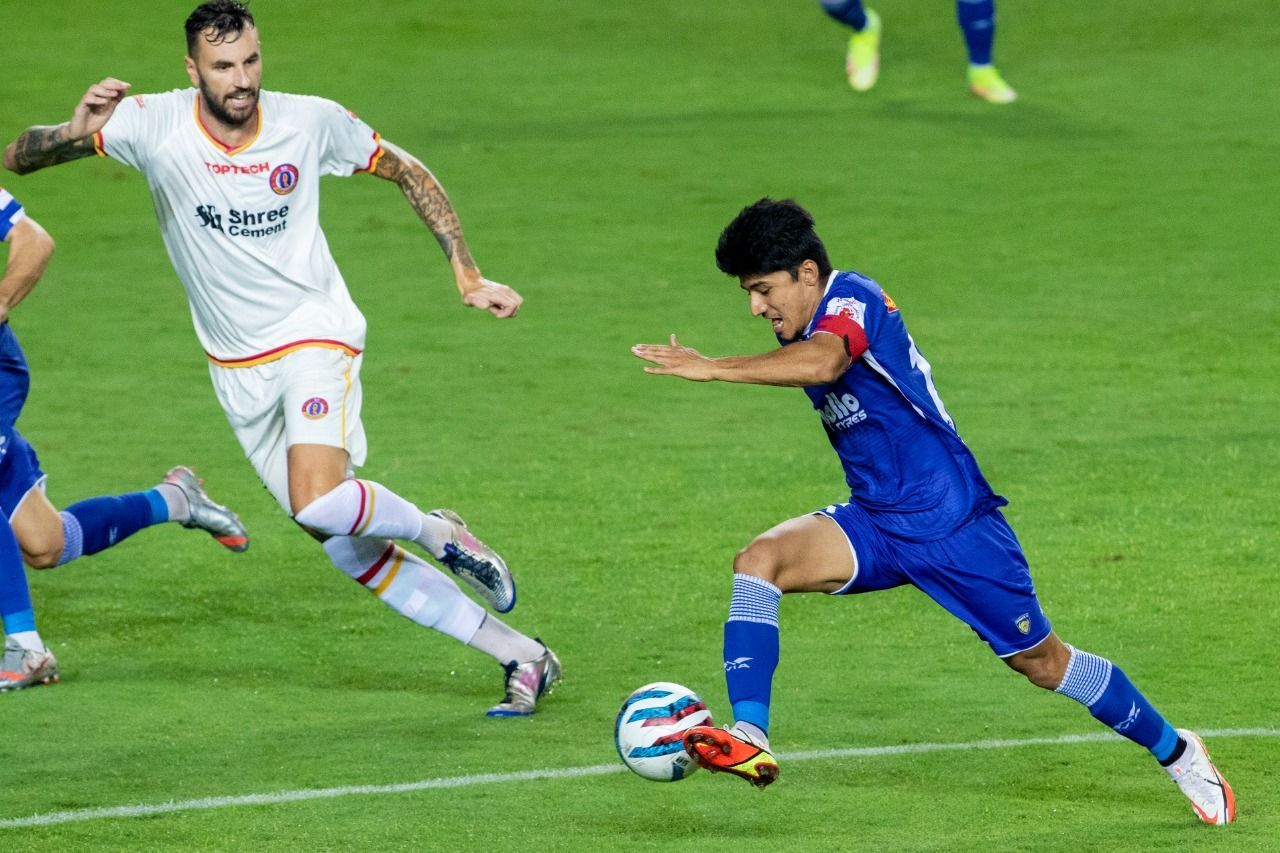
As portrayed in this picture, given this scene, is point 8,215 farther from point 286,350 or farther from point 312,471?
point 312,471

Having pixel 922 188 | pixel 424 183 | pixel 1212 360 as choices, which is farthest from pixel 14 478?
pixel 922 188

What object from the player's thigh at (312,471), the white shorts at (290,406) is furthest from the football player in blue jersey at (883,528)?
the white shorts at (290,406)

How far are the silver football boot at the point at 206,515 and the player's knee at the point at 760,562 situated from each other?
2984 millimetres

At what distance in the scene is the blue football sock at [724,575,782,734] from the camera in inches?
217

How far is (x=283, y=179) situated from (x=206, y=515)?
180cm

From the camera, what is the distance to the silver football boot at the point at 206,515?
26.4 feet

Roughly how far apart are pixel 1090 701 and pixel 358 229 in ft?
30.7

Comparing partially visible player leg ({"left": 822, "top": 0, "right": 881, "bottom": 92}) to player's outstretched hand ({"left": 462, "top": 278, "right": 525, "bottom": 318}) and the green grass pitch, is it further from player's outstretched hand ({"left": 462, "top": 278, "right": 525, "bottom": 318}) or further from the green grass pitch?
player's outstretched hand ({"left": 462, "top": 278, "right": 525, "bottom": 318})

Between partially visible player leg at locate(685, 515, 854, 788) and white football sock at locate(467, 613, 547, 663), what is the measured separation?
1.29m

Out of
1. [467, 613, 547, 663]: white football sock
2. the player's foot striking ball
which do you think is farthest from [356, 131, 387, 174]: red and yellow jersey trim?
the player's foot striking ball

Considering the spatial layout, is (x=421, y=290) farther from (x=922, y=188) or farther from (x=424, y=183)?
(x=424, y=183)

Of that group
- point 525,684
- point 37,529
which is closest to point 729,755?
point 525,684

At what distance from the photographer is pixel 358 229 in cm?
1431

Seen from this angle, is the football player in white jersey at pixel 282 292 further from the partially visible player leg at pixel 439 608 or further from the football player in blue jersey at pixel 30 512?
the football player in blue jersey at pixel 30 512
